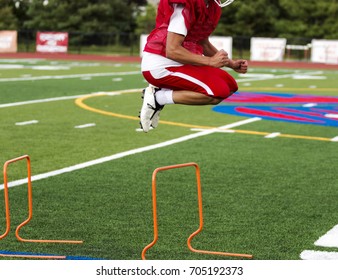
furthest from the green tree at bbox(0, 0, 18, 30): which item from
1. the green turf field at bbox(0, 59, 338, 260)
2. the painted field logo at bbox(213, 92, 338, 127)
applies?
the green turf field at bbox(0, 59, 338, 260)

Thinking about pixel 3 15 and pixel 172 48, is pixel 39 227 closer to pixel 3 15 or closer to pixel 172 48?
pixel 172 48

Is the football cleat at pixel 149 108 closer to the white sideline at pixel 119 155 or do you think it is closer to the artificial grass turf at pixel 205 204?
the artificial grass turf at pixel 205 204

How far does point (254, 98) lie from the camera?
24.9m

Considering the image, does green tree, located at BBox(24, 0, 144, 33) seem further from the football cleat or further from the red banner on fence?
the football cleat

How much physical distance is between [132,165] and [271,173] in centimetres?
199

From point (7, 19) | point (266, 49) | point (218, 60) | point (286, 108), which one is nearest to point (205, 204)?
point (218, 60)

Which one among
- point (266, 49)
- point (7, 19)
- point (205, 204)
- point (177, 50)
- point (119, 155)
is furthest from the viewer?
point (7, 19)

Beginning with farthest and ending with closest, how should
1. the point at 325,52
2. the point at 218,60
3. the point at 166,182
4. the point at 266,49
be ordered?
the point at 266,49
the point at 325,52
the point at 166,182
the point at 218,60

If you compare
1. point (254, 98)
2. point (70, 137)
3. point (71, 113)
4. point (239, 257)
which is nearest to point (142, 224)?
point (239, 257)

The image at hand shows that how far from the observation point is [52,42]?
56.6 meters

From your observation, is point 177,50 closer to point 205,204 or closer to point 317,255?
point 317,255

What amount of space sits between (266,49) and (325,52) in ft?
12.7

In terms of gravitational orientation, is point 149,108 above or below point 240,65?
below

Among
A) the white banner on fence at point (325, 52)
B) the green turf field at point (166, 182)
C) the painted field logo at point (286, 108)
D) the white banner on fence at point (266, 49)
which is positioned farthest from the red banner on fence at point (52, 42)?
the green turf field at point (166, 182)
